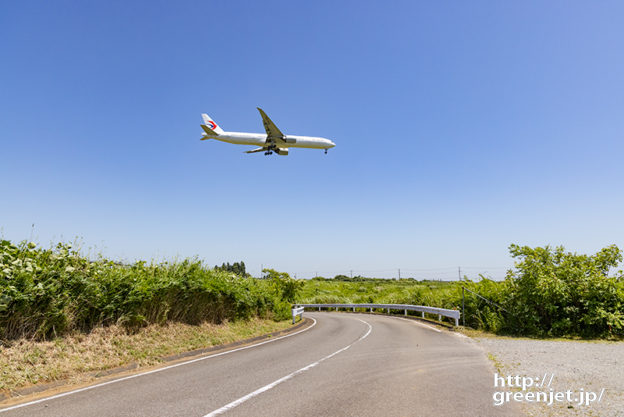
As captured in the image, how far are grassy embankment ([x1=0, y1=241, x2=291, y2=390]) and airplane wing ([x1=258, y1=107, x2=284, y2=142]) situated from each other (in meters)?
12.2

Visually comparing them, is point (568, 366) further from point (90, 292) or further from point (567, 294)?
point (90, 292)

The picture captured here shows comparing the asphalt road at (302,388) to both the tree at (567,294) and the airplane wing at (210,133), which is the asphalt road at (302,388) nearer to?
the tree at (567,294)

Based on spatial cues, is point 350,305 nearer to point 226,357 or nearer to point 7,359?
point 226,357

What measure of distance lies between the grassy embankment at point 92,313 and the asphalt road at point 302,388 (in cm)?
153

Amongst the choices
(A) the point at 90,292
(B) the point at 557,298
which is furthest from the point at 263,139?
(B) the point at 557,298

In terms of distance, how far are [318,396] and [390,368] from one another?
3247mm

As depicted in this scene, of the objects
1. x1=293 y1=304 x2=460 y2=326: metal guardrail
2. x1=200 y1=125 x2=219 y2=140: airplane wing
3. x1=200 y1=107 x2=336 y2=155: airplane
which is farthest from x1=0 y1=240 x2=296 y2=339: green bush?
x1=200 y1=125 x2=219 y2=140: airplane wing

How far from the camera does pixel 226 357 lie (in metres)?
10.4

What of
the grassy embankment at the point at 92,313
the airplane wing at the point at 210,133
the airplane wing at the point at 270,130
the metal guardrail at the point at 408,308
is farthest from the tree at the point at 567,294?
the airplane wing at the point at 210,133

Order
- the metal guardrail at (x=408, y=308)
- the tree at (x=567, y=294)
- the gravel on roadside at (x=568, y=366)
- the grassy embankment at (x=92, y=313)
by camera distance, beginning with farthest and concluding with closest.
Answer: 1. the metal guardrail at (x=408, y=308)
2. the tree at (x=567, y=294)
3. the grassy embankment at (x=92, y=313)
4. the gravel on roadside at (x=568, y=366)

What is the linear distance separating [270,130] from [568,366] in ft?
66.0

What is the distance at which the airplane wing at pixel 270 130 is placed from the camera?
914 inches

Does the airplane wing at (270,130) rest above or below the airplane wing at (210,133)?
below

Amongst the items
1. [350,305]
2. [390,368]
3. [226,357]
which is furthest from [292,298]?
[390,368]
